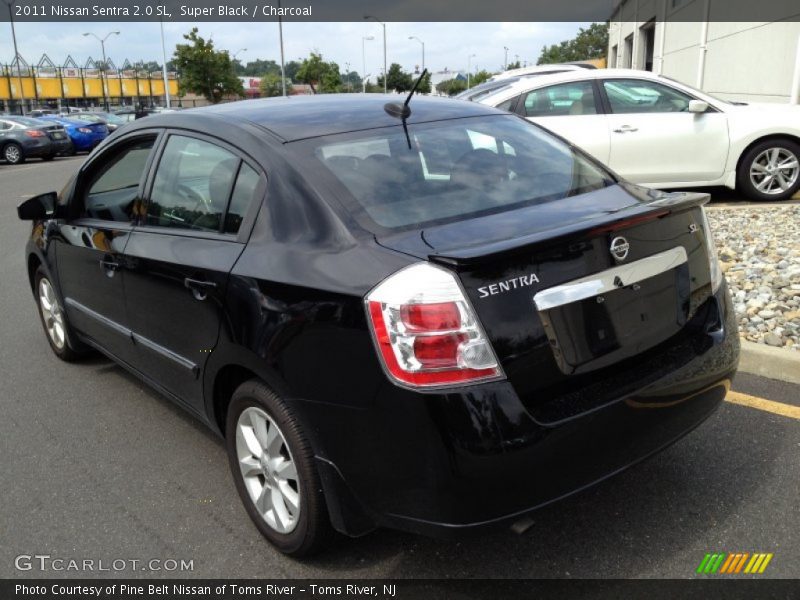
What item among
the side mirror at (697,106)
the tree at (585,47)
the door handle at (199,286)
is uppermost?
the tree at (585,47)

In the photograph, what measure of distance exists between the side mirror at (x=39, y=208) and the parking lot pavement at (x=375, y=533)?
1.15 meters

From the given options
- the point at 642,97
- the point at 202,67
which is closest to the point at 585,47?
the point at 202,67

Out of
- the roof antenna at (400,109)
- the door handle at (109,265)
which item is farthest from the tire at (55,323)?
the roof antenna at (400,109)

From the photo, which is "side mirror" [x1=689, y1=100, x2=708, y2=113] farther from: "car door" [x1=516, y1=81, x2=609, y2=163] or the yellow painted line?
the yellow painted line

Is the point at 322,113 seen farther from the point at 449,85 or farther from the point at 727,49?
the point at 449,85

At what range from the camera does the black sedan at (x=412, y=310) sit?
84.2 inches

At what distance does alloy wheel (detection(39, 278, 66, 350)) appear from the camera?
188 inches

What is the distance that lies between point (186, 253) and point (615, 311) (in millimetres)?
1732

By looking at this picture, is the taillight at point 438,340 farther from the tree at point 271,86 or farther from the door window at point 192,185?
the tree at point 271,86

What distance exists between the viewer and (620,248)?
7.82 feet

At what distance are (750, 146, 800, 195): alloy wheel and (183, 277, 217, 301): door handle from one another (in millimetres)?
7375

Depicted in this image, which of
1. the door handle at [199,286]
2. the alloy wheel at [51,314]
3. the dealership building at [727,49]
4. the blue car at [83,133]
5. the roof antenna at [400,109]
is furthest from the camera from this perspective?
the blue car at [83,133]

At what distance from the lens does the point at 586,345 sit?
2.31m
